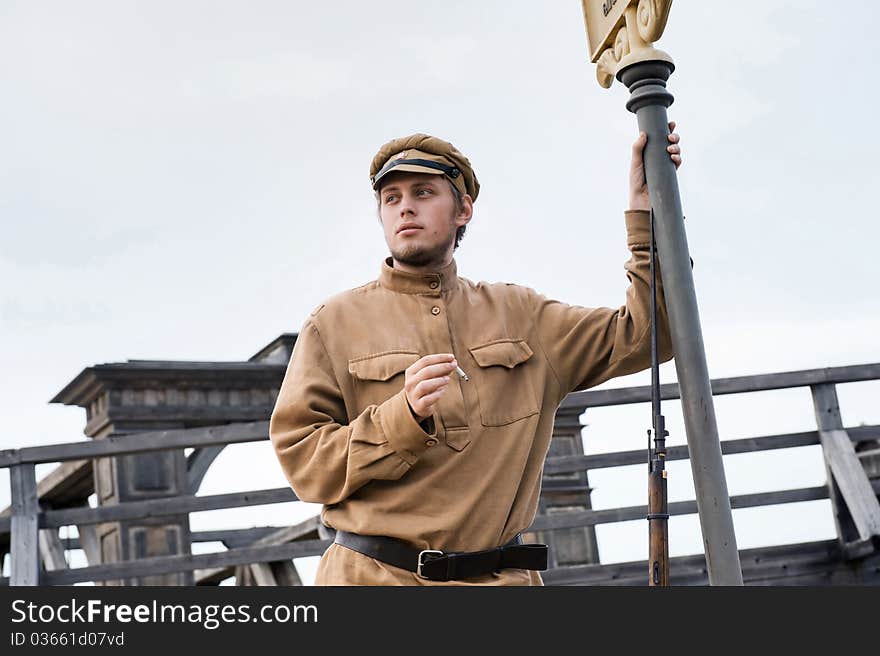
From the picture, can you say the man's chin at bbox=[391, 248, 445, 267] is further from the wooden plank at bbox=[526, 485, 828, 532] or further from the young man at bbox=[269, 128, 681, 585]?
the wooden plank at bbox=[526, 485, 828, 532]

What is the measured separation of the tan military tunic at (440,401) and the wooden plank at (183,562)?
3.09 metres

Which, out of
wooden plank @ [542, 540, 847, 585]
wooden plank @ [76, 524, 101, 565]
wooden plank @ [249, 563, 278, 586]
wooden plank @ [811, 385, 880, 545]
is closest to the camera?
wooden plank @ [811, 385, 880, 545]

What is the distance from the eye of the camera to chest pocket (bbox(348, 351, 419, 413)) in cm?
278

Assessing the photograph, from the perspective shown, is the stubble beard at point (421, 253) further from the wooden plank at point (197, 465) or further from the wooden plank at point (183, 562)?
the wooden plank at point (197, 465)

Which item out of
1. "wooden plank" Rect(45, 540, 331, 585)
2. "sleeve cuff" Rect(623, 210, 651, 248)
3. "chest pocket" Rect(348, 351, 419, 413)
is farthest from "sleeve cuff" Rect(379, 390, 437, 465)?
"wooden plank" Rect(45, 540, 331, 585)

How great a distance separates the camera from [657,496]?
8.69 ft

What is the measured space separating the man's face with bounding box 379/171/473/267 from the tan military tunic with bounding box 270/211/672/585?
75mm

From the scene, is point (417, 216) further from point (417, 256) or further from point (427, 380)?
point (427, 380)

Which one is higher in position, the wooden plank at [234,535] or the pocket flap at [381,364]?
the wooden plank at [234,535]

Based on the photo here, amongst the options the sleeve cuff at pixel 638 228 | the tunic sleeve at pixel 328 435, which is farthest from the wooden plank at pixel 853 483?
the tunic sleeve at pixel 328 435

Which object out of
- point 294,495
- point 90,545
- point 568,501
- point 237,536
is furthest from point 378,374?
point 237,536

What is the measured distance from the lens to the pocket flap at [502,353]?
284 centimetres
